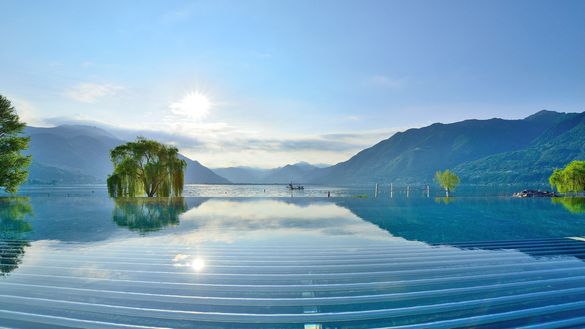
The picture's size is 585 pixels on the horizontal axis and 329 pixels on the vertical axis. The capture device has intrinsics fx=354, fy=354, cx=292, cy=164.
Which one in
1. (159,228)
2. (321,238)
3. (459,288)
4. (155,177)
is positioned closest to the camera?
(459,288)

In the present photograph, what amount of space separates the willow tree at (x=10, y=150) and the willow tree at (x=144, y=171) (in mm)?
5999

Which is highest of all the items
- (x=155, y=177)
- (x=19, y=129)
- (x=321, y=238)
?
(x=19, y=129)

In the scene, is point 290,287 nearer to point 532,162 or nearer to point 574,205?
point 574,205

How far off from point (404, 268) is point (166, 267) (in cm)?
419

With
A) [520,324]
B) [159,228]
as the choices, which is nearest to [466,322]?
[520,324]

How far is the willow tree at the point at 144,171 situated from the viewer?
28.9 meters

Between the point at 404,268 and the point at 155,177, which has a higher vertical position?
the point at 155,177

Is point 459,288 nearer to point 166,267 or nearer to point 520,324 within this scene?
→ point 520,324

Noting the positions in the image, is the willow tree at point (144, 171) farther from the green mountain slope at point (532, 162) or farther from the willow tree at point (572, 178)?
the green mountain slope at point (532, 162)

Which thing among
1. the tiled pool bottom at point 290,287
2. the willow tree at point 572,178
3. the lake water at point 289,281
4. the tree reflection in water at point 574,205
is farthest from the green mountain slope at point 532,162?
the tiled pool bottom at point 290,287

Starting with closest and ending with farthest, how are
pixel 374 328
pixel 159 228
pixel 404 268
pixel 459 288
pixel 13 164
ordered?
pixel 374 328 < pixel 459 288 < pixel 404 268 < pixel 159 228 < pixel 13 164

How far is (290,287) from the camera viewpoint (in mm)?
4996

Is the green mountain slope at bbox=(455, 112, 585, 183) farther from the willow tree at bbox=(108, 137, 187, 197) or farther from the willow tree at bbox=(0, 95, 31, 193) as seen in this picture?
the willow tree at bbox=(0, 95, 31, 193)

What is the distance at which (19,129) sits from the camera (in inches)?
1066
